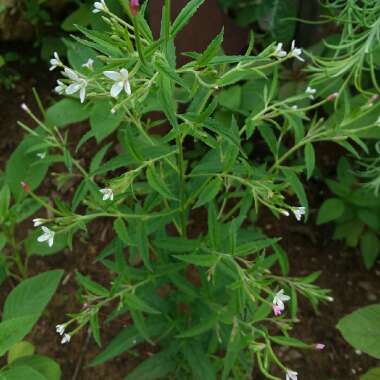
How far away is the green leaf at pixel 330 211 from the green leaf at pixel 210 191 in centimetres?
78

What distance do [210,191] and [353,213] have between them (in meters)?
0.91

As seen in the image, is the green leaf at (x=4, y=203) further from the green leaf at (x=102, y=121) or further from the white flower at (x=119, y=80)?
the white flower at (x=119, y=80)

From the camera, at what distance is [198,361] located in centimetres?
135

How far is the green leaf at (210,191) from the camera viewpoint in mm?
1078

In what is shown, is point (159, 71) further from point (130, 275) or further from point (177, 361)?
point (177, 361)

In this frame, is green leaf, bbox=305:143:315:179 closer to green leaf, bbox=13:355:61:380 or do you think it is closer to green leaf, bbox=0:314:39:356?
green leaf, bbox=0:314:39:356

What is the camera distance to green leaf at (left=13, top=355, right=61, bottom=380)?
4.74 feet

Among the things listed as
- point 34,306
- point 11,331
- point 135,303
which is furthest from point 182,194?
point 34,306

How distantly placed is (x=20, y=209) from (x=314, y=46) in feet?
3.52

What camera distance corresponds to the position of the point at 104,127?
1.48 m

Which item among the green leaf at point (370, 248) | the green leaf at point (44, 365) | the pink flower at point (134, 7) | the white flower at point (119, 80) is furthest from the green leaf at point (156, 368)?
the pink flower at point (134, 7)

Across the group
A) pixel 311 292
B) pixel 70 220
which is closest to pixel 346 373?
pixel 311 292

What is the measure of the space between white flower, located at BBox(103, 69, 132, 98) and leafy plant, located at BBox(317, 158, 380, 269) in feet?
3.67

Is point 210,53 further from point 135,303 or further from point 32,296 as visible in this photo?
point 32,296
